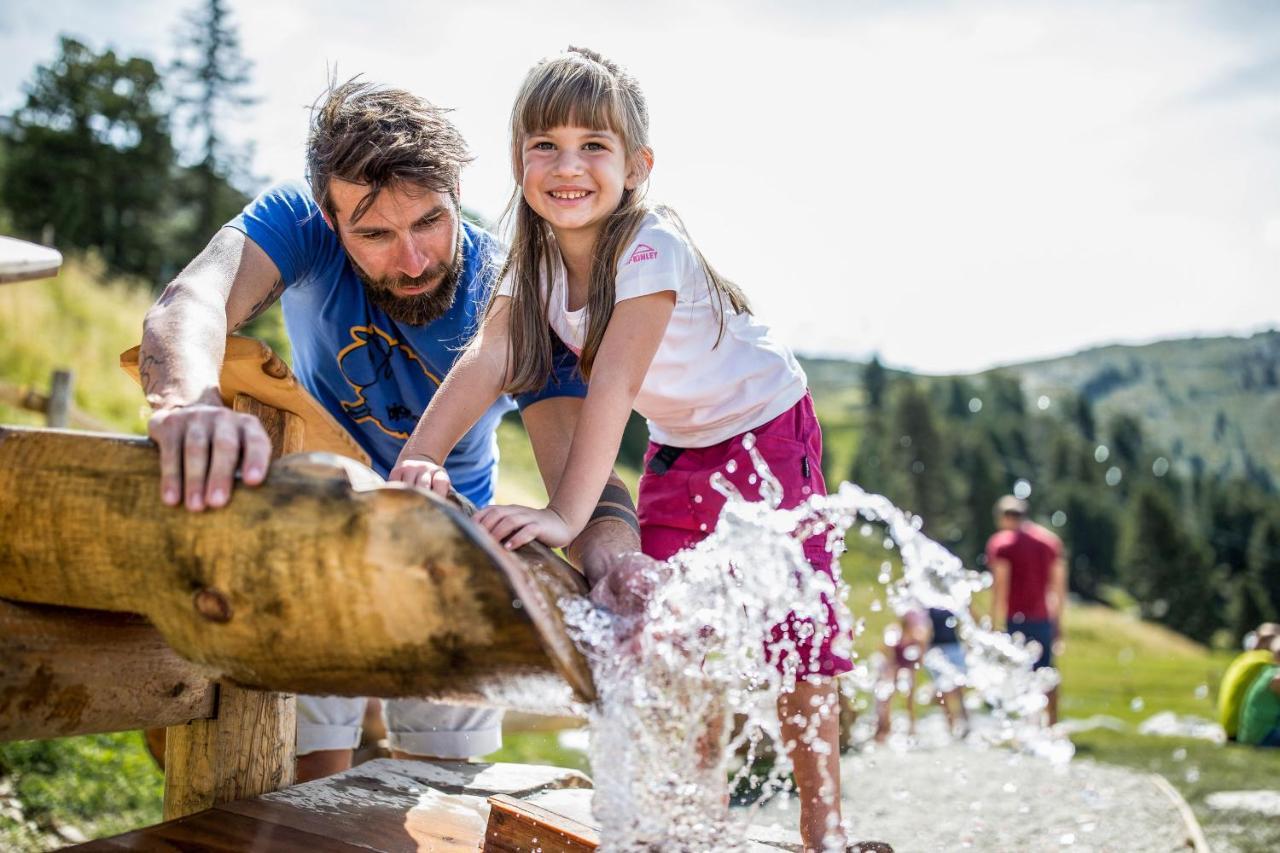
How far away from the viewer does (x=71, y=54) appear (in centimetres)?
3584

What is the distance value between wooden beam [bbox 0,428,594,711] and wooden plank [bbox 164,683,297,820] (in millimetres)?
790

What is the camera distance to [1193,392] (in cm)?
5981

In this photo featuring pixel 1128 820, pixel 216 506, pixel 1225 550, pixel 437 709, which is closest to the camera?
pixel 216 506

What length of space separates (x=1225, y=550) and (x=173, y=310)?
75.9m

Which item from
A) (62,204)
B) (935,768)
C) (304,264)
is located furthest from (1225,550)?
(304,264)

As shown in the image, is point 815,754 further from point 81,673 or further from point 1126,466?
point 1126,466

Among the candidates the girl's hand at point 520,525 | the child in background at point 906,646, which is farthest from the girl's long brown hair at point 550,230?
the child in background at point 906,646

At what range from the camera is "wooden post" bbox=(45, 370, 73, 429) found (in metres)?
7.23

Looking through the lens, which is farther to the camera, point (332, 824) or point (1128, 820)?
point (1128, 820)

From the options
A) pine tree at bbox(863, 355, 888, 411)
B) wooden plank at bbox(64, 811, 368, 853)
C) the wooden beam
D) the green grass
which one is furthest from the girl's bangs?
pine tree at bbox(863, 355, 888, 411)

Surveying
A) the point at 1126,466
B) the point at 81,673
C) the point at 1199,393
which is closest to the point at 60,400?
the point at 81,673

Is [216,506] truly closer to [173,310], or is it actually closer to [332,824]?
[173,310]

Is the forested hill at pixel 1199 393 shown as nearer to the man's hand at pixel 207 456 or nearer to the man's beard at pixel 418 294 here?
the man's beard at pixel 418 294

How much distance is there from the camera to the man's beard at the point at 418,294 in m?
2.68
